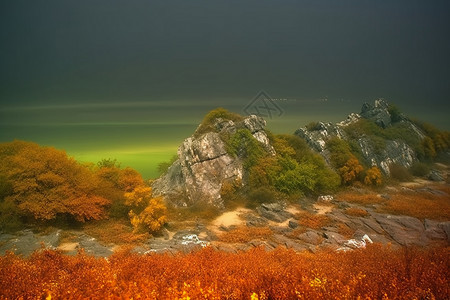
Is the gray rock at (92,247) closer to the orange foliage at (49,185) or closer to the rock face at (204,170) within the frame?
the orange foliage at (49,185)

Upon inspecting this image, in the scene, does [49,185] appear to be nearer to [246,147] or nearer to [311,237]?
[246,147]

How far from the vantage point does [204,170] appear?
28500 millimetres

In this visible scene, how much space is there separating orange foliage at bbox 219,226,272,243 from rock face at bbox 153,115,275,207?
576cm

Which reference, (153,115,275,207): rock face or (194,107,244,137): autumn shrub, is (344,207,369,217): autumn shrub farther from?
(194,107,244,137): autumn shrub

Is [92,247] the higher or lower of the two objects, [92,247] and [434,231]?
the higher

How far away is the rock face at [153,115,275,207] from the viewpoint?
27.4 metres

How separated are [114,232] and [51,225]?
480cm

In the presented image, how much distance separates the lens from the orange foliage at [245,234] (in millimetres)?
19484

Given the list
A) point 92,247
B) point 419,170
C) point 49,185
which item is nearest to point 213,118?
point 49,185

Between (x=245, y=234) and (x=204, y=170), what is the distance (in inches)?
388

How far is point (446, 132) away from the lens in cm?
5097

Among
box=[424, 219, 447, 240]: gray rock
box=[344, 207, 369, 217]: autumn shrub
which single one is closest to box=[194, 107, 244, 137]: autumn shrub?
box=[344, 207, 369, 217]: autumn shrub

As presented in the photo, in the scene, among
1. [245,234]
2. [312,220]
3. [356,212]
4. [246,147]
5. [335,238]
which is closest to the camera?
[335,238]

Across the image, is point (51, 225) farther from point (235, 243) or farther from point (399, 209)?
point (399, 209)
